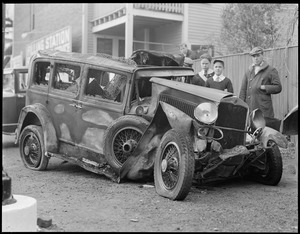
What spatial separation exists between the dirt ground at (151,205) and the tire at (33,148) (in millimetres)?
266

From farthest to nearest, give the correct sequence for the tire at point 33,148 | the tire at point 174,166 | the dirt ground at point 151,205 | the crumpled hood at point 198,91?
the tire at point 33,148 < the crumpled hood at point 198,91 < the tire at point 174,166 < the dirt ground at point 151,205

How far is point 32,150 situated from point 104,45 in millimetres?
11826

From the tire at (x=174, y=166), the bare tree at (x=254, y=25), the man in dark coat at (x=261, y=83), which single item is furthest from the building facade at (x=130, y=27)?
the tire at (x=174, y=166)

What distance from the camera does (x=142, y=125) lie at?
5.91m

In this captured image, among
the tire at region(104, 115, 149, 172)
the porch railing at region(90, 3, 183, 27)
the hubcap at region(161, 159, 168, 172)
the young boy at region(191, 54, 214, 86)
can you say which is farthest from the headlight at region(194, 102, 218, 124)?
the porch railing at region(90, 3, 183, 27)

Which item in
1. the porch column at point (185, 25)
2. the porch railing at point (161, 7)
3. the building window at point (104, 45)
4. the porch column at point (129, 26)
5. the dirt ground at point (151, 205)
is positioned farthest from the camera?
the building window at point (104, 45)

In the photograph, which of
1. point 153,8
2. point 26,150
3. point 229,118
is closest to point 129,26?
point 153,8

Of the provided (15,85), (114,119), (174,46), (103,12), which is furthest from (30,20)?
(114,119)

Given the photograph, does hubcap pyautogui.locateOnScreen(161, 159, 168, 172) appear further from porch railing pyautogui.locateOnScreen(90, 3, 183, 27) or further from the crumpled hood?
porch railing pyautogui.locateOnScreen(90, 3, 183, 27)

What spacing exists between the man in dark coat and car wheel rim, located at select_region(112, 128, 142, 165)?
2413mm

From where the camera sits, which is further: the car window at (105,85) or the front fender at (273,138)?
the car window at (105,85)

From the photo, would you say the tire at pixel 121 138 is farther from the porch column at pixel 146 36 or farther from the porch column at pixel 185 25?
the porch column at pixel 146 36

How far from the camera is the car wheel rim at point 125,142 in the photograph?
6020 millimetres

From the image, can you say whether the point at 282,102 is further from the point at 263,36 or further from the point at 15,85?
the point at 15,85
